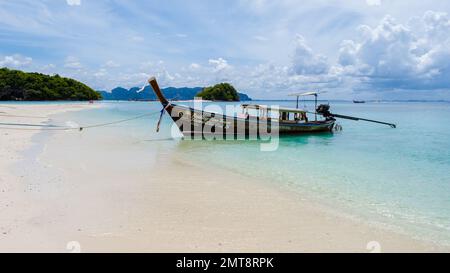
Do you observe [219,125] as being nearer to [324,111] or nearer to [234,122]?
[234,122]

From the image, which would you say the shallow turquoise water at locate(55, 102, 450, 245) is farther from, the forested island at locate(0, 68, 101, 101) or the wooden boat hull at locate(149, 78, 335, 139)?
the forested island at locate(0, 68, 101, 101)

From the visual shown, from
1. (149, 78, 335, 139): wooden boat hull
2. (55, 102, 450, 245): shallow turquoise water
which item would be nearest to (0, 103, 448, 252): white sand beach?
(55, 102, 450, 245): shallow turquoise water

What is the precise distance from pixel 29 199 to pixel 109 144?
9.36 m

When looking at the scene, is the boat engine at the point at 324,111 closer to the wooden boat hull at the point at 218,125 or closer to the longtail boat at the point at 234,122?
the longtail boat at the point at 234,122

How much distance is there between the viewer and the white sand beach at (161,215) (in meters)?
4.84

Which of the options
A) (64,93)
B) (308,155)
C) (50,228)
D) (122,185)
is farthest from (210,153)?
(64,93)

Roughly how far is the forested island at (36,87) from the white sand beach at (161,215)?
88.8 metres

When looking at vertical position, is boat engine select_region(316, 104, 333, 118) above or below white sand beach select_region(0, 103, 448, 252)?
above

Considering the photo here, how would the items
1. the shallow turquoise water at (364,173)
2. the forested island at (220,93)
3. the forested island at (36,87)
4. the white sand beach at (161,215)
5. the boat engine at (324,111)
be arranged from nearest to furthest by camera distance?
the white sand beach at (161,215) → the shallow turquoise water at (364,173) → the boat engine at (324,111) → the forested island at (36,87) → the forested island at (220,93)

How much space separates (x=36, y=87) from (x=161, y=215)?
9843 centimetres

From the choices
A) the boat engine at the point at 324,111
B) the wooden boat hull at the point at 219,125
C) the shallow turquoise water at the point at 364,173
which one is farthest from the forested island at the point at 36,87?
the shallow turquoise water at the point at 364,173

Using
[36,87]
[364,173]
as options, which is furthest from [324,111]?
[36,87]

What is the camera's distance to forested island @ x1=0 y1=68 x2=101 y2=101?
8256 centimetres

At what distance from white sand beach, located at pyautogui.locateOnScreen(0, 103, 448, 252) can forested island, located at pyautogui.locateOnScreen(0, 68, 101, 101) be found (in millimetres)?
88757
